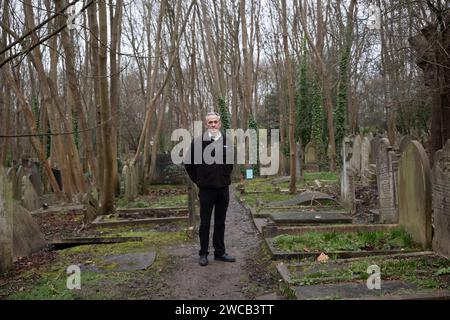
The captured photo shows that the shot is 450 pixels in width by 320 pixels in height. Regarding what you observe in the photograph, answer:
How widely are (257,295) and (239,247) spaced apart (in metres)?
2.33

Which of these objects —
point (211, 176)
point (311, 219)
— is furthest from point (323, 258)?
point (311, 219)

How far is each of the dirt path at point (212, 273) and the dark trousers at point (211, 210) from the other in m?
0.26

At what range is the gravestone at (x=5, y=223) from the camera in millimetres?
5461

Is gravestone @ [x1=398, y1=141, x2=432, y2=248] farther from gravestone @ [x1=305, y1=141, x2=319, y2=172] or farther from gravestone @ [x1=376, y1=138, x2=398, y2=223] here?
gravestone @ [x1=305, y1=141, x2=319, y2=172]

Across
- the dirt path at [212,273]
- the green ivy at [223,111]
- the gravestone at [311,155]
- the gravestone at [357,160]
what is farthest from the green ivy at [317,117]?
the dirt path at [212,273]

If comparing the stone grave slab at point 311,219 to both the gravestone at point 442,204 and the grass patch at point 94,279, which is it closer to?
the grass patch at point 94,279

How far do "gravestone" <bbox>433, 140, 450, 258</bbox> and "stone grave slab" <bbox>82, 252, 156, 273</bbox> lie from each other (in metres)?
3.54

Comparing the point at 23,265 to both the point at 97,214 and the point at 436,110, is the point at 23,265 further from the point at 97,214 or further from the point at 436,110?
the point at 436,110

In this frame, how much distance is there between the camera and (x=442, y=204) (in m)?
5.27

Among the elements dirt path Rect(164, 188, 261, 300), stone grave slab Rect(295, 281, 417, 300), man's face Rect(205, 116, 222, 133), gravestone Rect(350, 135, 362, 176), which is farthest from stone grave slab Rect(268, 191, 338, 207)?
stone grave slab Rect(295, 281, 417, 300)

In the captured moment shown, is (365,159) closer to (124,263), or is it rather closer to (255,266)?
(255,266)

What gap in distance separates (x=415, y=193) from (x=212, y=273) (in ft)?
9.26

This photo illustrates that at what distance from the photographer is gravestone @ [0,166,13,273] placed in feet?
17.9

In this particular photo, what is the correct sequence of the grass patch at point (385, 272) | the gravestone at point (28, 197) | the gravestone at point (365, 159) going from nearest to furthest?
the grass patch at point (385, 272)
the gravestone at point (28, 197)
the gravestone at point (365, 159)
